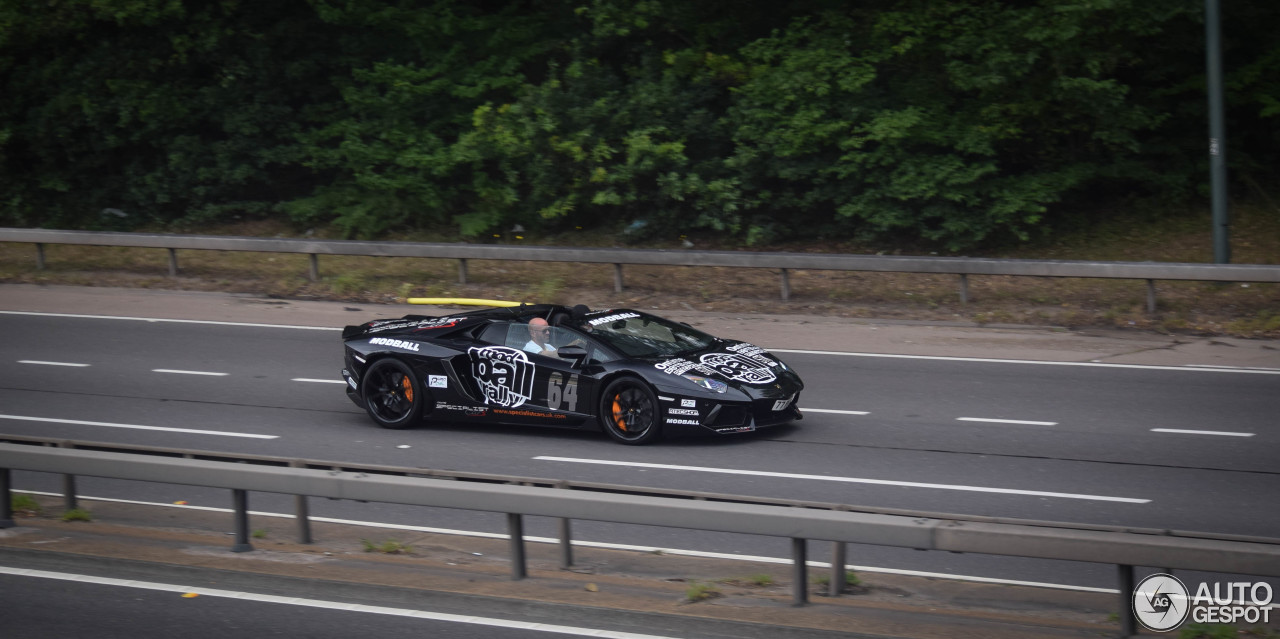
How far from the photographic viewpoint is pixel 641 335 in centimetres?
1200

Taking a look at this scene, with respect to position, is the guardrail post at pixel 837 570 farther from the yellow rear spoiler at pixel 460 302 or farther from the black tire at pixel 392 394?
the yellow rear spoiler at pixel 460 302

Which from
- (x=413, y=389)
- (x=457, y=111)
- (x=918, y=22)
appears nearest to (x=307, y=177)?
(x=457, y=111)

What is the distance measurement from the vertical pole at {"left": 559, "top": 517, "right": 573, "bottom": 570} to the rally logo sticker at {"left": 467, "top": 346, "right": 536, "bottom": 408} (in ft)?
13.4

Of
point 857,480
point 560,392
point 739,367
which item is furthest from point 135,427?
point 857,480

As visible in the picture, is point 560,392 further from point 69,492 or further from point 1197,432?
point 1197,432

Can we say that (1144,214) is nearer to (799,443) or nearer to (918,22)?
(918,22)

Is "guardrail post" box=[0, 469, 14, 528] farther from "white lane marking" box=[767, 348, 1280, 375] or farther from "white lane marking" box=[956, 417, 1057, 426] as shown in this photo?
"white lane marking" box=[767, 348, 1280, 375]

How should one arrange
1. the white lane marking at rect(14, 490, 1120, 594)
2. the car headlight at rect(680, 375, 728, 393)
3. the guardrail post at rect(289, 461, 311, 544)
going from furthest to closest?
the car headlight at rect(680, 375, 728, 393) → the guardrail post at rect(289, 461, 311, 544) → the white lane marking at rect(14, 490, 1120, 594)

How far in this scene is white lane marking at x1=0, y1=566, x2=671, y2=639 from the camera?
646cm

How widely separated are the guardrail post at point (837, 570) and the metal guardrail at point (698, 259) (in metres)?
11.6

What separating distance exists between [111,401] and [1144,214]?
1739 centimetres

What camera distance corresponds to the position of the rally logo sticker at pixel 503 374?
1174 cm

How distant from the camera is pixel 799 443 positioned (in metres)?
11.3

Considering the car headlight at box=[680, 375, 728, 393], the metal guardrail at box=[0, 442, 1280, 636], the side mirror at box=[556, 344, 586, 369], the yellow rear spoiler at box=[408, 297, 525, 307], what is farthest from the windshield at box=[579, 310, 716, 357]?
the yellow rear spoiler at box=[408, 297, 525, 307]
